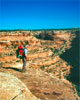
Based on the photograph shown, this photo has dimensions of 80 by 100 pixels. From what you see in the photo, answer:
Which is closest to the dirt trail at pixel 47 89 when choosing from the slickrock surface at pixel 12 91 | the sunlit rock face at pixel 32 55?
the slickrock surface at pixel 12 91

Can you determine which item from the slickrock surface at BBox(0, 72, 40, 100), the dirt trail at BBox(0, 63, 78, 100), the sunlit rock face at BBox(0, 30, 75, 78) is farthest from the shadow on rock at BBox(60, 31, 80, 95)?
the slickrock surface at BBox(0, 72, 40, 100)

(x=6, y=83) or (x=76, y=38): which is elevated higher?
(x=76, y=38)

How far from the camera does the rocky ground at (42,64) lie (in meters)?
11.8

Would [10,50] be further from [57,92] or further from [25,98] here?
[25,98]

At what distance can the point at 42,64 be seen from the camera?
2980 cm

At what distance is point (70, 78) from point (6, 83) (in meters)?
26.8

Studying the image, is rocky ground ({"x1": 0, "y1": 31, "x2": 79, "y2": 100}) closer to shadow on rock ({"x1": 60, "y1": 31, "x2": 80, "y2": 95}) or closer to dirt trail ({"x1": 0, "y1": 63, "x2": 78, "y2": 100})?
Result: dirt trail ({"x1": 0, "y1": 63, "x2": 78, "y2": 100})

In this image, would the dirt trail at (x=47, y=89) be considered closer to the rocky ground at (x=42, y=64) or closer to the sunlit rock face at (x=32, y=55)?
the rocky ground at (x=42, y=64)

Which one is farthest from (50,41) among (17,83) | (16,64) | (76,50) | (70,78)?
(17,83)

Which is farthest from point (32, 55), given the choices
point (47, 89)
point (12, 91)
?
point (12, 91)

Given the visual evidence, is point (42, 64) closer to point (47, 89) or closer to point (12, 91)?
point (47, 89)

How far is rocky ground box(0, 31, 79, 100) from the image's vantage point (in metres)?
11.8

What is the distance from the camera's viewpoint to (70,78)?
108 feet

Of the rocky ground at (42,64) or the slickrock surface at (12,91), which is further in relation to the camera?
the rocky ground at (42,64)
